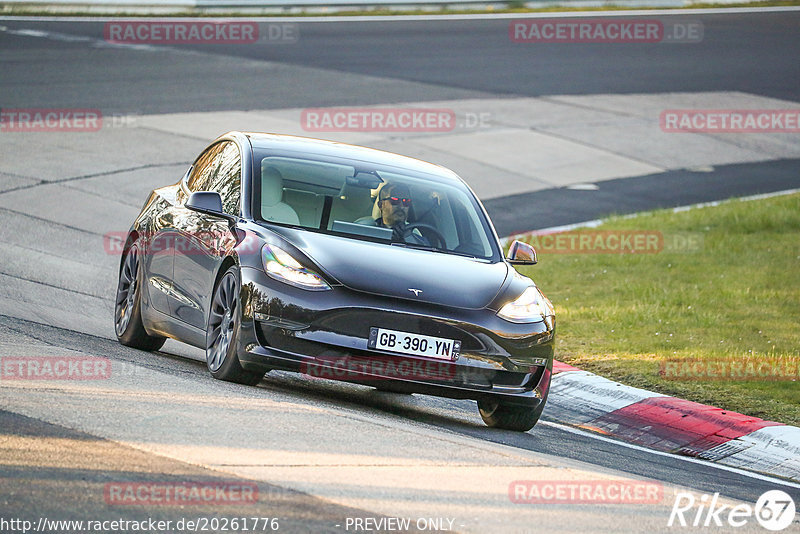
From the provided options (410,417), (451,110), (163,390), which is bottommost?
(451,110)

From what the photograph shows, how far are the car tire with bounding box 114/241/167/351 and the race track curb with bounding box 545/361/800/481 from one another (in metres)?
3.08

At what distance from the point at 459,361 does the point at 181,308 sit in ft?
7.21

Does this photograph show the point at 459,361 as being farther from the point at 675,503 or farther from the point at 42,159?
the point at 42,159

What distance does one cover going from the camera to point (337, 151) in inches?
374

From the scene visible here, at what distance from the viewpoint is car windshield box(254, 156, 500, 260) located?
8.79 metres

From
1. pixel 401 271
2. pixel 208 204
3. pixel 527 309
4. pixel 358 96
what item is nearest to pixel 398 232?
pixel 401 271

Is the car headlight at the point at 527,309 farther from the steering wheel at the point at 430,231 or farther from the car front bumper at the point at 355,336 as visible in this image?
the steering wheel at the point at 430,231

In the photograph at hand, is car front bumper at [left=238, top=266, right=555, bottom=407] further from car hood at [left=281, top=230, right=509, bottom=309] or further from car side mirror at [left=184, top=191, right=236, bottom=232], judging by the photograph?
car side mirror at [left=184, top=191, right=236, bottom=232]

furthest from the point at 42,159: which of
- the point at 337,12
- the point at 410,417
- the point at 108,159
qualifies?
the point at 337,12

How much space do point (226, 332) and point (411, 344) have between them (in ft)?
4.04

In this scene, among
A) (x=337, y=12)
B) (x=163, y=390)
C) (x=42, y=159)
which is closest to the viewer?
(x=163, y=390)

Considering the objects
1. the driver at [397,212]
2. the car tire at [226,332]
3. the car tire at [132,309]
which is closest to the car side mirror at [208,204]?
the car tire at [226,332]

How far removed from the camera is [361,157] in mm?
9484

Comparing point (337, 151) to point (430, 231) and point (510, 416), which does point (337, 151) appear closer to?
point (430, 231)
